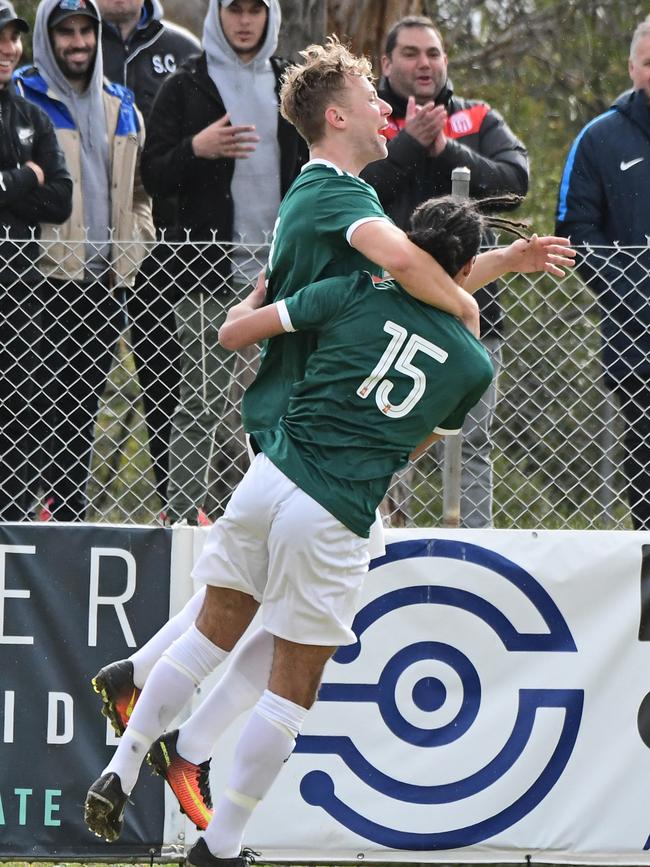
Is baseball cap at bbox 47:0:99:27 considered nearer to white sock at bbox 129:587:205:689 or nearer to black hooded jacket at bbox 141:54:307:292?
black hooded jacket at bbox 141:54:307:292

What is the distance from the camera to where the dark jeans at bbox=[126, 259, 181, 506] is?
593 cm

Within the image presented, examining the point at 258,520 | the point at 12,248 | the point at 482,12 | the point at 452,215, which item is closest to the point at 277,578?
the point at 258,520

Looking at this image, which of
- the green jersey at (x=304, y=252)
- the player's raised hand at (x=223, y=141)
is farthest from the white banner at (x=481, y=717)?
the player's raised hand at (x=223, y=141)

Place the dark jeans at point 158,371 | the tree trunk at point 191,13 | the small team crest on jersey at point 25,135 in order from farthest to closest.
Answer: the tree trunk at point 191,13, the small team crest on jersey at point 25,135, the dark jeans at point 158,371

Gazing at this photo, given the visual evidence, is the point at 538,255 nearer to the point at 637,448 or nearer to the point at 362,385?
the point at 362,385

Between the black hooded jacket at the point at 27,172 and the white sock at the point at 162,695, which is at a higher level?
the black hooded jacket at the point at 27,172

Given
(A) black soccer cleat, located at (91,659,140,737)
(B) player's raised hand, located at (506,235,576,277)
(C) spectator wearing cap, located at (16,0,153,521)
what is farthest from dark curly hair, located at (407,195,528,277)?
(C) spectator wearing cap, located at (16,0,153,521)

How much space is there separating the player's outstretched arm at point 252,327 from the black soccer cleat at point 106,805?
1373 millimetres

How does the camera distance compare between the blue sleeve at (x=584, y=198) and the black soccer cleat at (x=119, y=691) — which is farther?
the blue sleeve at (x=584, y=198)

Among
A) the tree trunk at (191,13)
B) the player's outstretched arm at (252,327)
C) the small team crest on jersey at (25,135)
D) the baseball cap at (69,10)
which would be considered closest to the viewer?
the player's outstretched arm at (252,327)

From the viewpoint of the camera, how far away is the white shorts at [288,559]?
4.20m

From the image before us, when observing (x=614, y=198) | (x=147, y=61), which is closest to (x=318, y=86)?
(x=614, y=198)

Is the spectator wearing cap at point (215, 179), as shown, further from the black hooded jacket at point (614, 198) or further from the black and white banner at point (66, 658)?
the black hooded jacket at point (614, 198)

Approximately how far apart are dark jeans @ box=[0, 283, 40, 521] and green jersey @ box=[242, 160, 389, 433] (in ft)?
4.89
